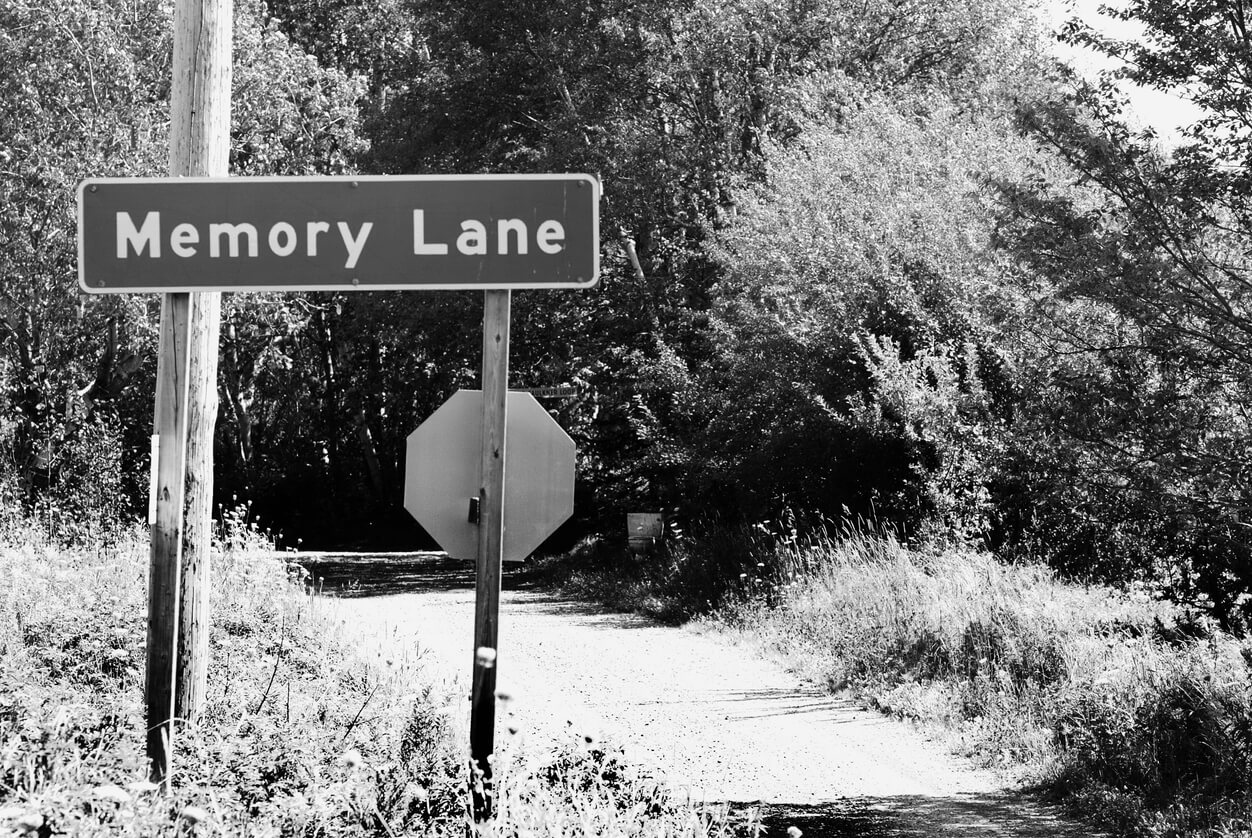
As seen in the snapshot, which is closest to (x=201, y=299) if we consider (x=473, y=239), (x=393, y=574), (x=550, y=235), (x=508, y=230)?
(x=473, y=239)

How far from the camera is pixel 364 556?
33.0 meters

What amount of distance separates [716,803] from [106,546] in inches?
429

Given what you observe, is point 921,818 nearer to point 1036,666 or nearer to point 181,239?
point 1036,666

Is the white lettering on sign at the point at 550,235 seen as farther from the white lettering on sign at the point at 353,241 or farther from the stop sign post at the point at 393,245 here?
the white lettering on sign at the point at 353,241

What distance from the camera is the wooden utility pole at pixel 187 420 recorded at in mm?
6000

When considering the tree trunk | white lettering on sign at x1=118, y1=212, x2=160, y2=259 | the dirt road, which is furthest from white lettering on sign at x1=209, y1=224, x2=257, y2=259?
the dirt road

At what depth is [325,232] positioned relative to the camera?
18.7 feet

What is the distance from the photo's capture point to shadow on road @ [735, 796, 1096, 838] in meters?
7.23

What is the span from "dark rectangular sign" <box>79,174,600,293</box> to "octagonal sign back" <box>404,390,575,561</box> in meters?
0.52

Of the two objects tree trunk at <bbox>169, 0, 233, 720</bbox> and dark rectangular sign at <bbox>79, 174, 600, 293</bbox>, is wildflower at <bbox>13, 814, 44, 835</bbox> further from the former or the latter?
tree trunk at <bbox>169, 0, 233, 720</bbox>

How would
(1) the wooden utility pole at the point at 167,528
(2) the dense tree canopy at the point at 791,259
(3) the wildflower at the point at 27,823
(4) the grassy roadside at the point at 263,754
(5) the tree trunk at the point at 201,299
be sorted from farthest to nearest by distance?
(2) the dense tree canopy at the point at 791,259 → (5) the tree trunk at the point at 201,299 → (1) the wooden utility pole at the point at 167,528 → (4) the grassy roadside at the point at 263,754 → (3) the wildflower at the point at 27,823

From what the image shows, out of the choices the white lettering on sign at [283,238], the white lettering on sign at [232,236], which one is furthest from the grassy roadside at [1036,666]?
the white lettering on sign at [232,236]

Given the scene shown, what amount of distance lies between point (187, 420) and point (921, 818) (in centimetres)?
417

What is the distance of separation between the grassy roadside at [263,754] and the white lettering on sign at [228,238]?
5.92 feet
